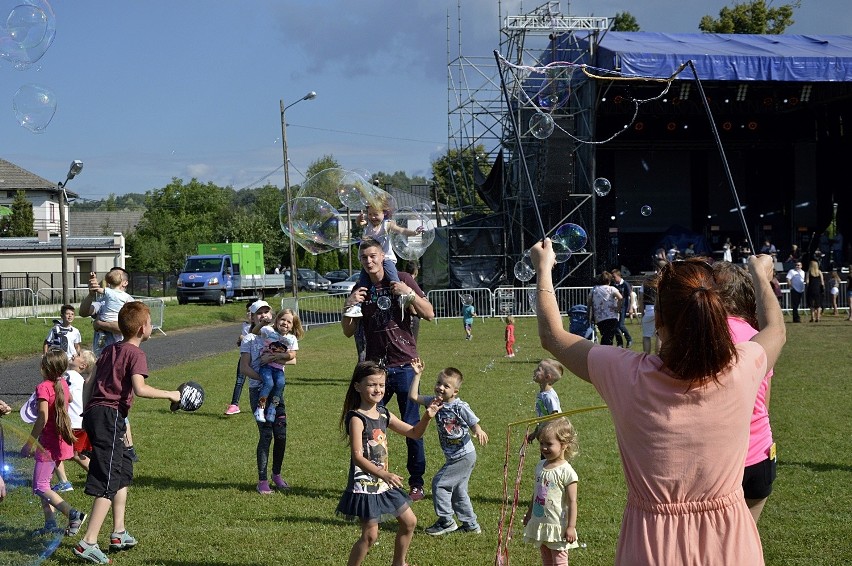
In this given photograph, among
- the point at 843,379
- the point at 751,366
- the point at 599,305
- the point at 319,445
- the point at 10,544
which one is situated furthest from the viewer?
the point at 599,305

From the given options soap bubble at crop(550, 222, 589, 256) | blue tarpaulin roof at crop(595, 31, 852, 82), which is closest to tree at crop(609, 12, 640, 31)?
blue tarpaulin roof at crop(595, 31, 852, 82)

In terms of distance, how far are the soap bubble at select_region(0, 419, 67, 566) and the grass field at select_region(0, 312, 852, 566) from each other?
0.02m

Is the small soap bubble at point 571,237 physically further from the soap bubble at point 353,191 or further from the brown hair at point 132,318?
the brown hair at point 132,318

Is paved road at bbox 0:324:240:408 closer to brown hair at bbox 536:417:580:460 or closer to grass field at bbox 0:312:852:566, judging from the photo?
grass field at bbox 0:312:852:566

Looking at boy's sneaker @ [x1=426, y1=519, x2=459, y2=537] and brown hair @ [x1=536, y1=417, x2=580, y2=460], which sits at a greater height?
brown hair @ [x1=536, y1=417, x2=580, y2=460]

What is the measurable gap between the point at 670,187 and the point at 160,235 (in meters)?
50.9

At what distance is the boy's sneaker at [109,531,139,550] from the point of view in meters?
6.23

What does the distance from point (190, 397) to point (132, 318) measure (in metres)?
0.72

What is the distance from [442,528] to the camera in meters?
6.58

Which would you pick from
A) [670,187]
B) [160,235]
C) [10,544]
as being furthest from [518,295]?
[160,235]

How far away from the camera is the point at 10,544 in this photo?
5.11 metres

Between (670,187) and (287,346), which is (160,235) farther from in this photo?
(287,346)

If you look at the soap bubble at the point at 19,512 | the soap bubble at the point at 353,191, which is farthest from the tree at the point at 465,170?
the soap bubble at the point at 19,512

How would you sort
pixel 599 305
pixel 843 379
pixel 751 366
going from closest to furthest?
pixel 751 366 → pixel 843 379 → pixel 599 305
